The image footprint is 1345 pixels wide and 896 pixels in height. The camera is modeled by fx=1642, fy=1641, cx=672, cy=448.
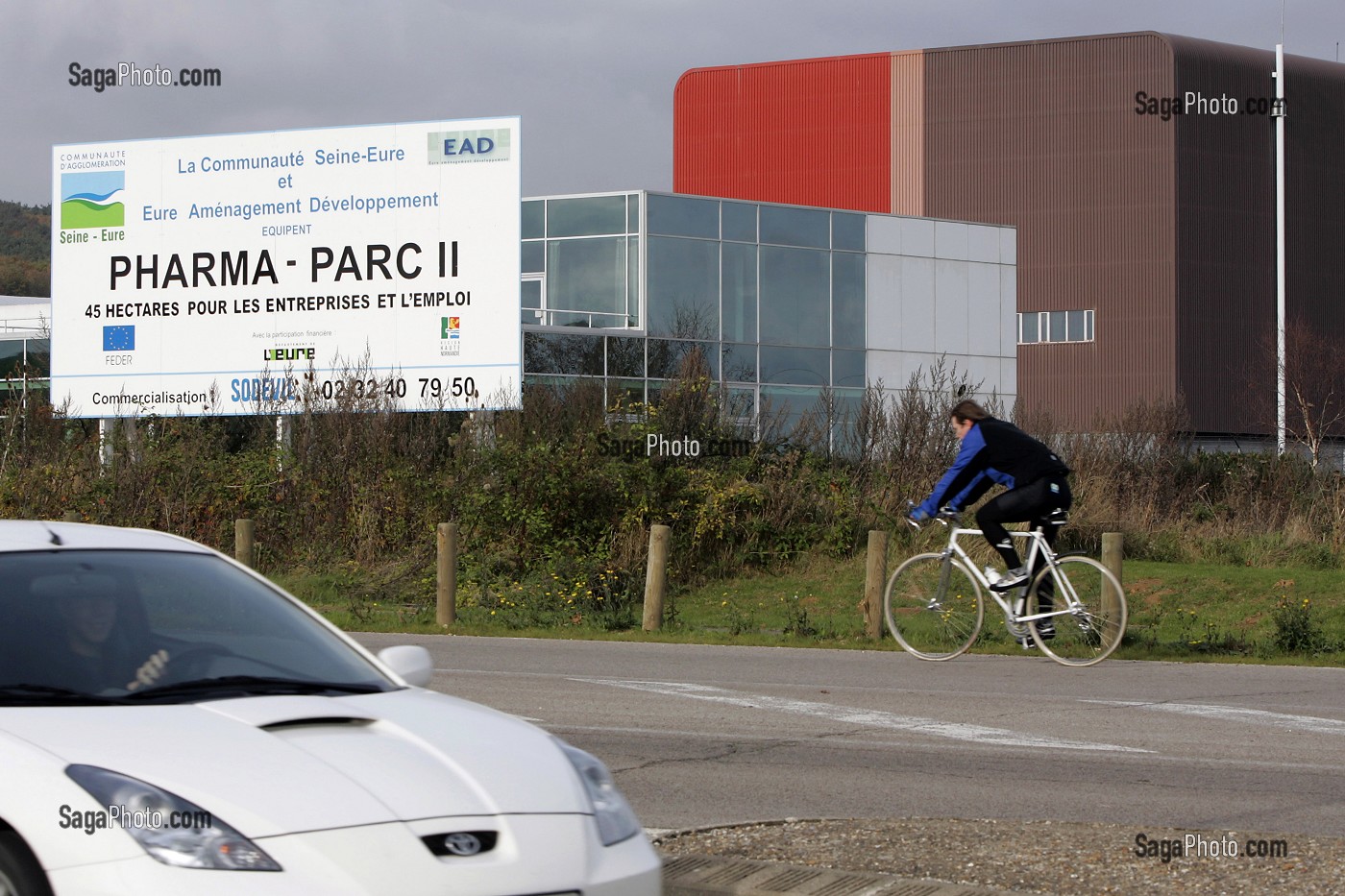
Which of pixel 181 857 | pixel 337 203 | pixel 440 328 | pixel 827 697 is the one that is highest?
pixel 337 203

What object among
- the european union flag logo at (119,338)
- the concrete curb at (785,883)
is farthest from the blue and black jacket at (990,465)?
the european union flag logo at (119,338)

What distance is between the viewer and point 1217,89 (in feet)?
194

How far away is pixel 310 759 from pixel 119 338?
27044 mm

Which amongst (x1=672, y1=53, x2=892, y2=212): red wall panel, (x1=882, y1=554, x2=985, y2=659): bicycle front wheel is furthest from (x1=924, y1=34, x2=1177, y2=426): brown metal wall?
(x1=882, y1=554, x2=985, y2=659): bicycle front wheel

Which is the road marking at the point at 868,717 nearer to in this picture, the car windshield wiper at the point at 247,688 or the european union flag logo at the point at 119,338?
the car windshield wiper at the point at 247,688

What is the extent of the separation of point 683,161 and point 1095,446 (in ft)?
117

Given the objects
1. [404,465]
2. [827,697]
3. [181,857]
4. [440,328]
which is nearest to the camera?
[181,857]

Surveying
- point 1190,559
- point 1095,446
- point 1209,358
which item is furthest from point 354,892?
point 1209,358

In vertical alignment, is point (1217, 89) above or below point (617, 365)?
above

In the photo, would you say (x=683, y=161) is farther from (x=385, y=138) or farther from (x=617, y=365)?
(x=385, y=138)

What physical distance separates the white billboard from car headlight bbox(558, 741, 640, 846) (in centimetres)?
2154

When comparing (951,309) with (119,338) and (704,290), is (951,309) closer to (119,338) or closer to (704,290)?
(704,290)

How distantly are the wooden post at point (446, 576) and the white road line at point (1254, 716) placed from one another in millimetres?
9124

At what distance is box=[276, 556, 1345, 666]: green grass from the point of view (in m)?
14.6
